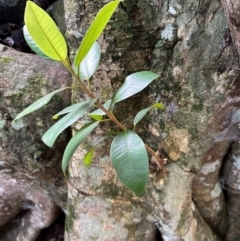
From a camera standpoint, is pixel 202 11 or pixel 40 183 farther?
pixel 40 183

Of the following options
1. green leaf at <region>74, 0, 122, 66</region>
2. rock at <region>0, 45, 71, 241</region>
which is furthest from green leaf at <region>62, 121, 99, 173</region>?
rock at <region>0, 45, 71, 241</region>

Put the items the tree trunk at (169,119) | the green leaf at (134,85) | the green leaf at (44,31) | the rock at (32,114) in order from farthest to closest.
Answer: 1. the rock at (32,114)
2. the tree trunk at (169,119)
3. the green leaf at (134,85)
4. the green leaf at (44,31)

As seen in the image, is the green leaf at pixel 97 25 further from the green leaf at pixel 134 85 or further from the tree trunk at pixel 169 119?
the tree trunk at pixel 169 119

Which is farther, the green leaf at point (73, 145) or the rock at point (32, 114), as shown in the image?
the rock at point (32, 114)

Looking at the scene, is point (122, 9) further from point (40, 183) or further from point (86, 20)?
point (40, 183)

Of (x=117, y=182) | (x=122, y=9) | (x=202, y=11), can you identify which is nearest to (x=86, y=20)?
(x=122, y=9)

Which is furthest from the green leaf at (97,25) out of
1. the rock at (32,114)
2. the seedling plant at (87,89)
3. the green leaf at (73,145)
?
the rock at (32,114)

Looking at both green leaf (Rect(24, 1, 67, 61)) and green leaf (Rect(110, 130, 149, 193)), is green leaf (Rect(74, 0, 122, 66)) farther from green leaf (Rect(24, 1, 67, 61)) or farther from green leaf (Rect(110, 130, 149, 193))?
green leaf (Rect(110, 130, 149, 193))
